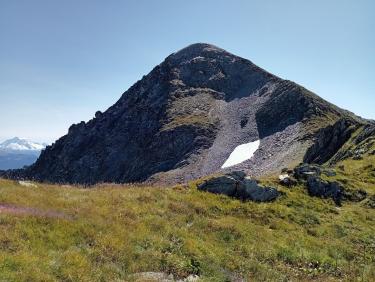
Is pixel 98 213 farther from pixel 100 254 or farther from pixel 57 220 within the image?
pixel 100 254

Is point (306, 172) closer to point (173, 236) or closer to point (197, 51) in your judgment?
point (173, 236)

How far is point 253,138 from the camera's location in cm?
11275

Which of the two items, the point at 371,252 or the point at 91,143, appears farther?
the point at 91,143

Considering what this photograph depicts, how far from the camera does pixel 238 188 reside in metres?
26.4

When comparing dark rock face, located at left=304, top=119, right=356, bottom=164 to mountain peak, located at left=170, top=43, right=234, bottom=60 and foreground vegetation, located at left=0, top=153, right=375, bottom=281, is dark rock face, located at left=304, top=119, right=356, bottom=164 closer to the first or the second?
foreground vegetation, located at left=0, top=153, right=375, bottom=281

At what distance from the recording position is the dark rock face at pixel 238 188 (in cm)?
2611

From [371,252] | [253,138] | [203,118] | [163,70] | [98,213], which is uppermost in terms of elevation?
[163,70]

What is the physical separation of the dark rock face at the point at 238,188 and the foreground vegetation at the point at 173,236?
749 millimetres

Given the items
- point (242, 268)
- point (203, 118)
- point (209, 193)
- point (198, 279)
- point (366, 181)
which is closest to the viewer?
point (198, 279)

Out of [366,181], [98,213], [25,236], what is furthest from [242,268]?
[366,181]

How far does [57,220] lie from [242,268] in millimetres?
7522

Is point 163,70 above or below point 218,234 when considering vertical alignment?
above

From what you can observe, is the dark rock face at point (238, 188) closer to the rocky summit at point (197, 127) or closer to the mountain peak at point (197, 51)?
the rocky summit at point (197, 127)

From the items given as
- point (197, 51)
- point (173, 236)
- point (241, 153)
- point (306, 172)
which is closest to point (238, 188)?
point (306, 172)
